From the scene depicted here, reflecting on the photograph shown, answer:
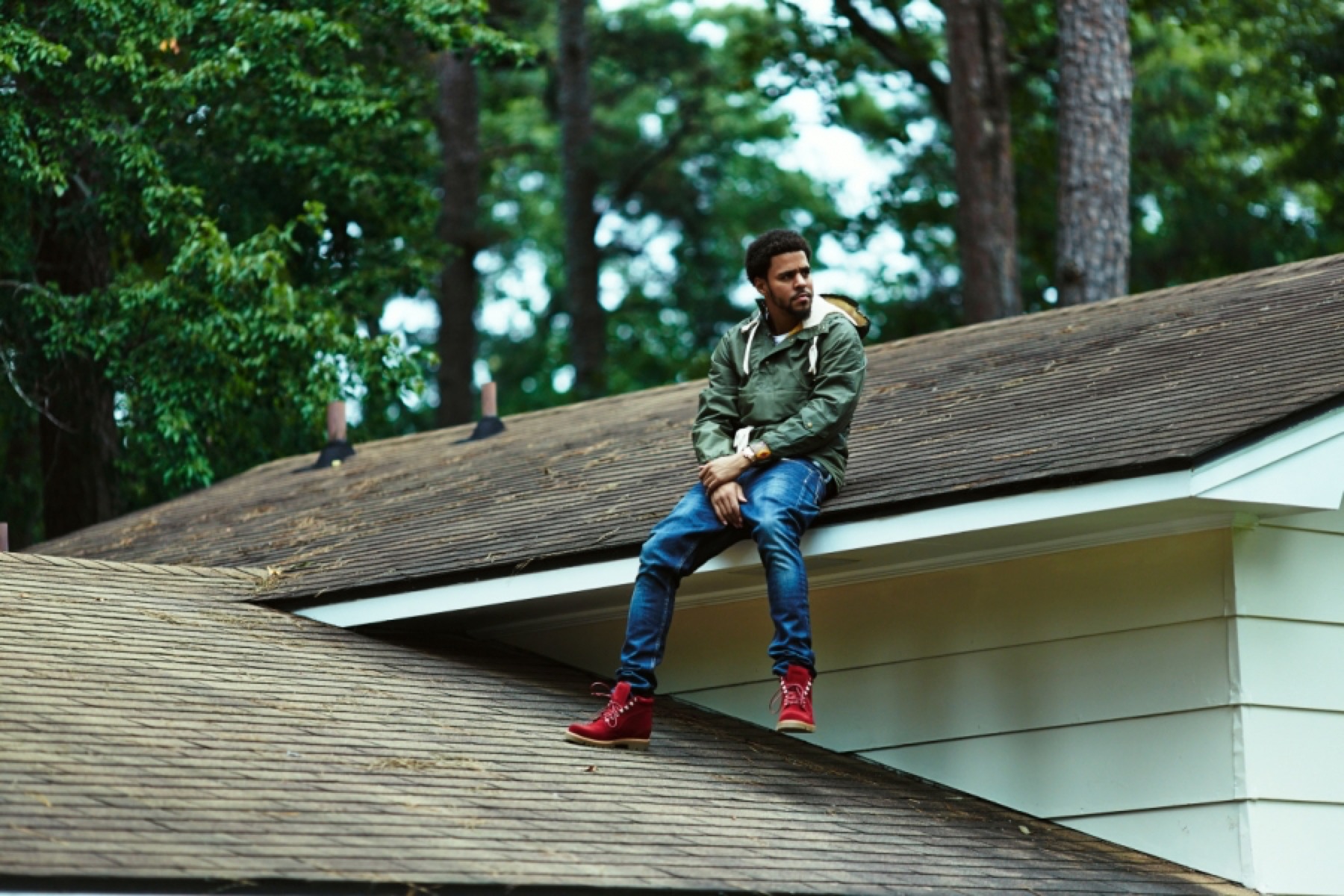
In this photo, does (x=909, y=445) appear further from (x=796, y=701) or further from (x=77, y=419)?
(x=77, y=419)

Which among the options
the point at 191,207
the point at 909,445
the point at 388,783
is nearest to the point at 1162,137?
the point at 191,207

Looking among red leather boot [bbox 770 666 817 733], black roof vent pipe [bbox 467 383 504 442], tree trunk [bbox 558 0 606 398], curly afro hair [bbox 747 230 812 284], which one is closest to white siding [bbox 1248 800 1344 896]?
red leather boot [bbox 770 666 817 733]

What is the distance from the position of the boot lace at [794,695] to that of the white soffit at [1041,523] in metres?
0.66

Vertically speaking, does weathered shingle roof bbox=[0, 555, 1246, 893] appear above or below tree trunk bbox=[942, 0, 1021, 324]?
below

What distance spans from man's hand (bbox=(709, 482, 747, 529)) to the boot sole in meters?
0.93

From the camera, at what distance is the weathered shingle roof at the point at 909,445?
686 cm

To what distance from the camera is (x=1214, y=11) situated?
26.2 metres

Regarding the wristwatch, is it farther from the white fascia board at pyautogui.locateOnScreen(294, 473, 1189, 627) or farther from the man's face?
the man's face

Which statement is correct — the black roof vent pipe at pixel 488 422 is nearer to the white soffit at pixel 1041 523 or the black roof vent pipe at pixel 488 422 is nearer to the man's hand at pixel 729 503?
the white soffit at pixel 1041 523

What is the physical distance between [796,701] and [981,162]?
52.0 ft

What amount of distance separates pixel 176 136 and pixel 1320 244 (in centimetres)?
1847

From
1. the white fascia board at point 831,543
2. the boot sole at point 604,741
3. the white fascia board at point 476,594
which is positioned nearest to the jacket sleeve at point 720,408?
the white fascia board at point 831,543

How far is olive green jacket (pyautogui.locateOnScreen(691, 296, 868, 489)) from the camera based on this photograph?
7074 millimetres

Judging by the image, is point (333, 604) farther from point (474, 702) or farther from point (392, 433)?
point (392, 433)
